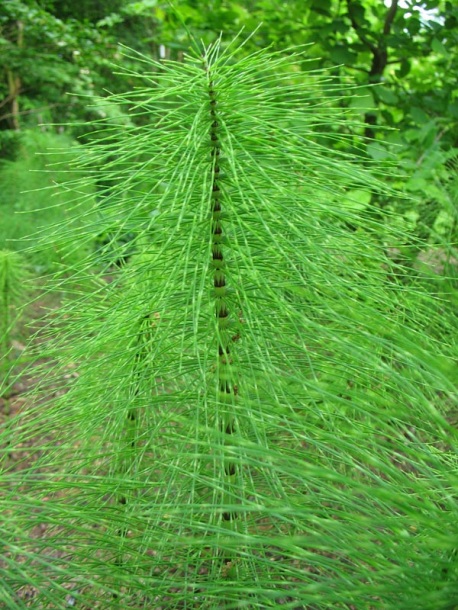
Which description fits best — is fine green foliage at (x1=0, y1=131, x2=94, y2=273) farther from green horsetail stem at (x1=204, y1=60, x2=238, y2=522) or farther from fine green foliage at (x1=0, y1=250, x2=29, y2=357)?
green horsetail stem at (x1=204, y1=60, x2=238, y2=522)

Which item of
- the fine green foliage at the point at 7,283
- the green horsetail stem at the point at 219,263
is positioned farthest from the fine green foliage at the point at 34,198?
the green horsetail stem at the point at 219,263

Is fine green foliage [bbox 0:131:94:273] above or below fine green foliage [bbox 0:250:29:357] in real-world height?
below

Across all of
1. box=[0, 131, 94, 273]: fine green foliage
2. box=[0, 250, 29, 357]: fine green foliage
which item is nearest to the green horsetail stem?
box=[0, 250, 29, 357]: fine green foliage

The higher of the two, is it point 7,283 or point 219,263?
point 219,263

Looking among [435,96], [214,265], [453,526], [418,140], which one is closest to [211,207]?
[214,265]

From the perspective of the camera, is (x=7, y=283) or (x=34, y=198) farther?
(x=34, y=198)

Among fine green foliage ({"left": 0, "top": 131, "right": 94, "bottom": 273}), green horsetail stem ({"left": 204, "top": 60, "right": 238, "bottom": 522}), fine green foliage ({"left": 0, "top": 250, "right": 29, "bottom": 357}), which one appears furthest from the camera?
fine green foliage ({"left": 0, "top": 131, "right": 94, "bottom": 273})

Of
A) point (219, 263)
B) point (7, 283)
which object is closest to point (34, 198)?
point (7, 283)

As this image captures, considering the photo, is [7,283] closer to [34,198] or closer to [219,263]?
[34,198]

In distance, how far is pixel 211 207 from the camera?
2.91 ft

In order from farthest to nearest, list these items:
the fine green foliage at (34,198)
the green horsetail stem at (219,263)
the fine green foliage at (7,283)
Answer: the fine green foliage at (34,198) → the fine green foliage at (7,283) → the green horsetail stem at (219,263)

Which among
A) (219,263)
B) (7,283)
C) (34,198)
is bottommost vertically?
(34,198)

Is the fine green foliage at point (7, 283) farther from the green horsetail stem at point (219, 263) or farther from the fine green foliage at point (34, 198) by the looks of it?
the green horsetail stem at point (219, 263)

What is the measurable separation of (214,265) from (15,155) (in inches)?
152
